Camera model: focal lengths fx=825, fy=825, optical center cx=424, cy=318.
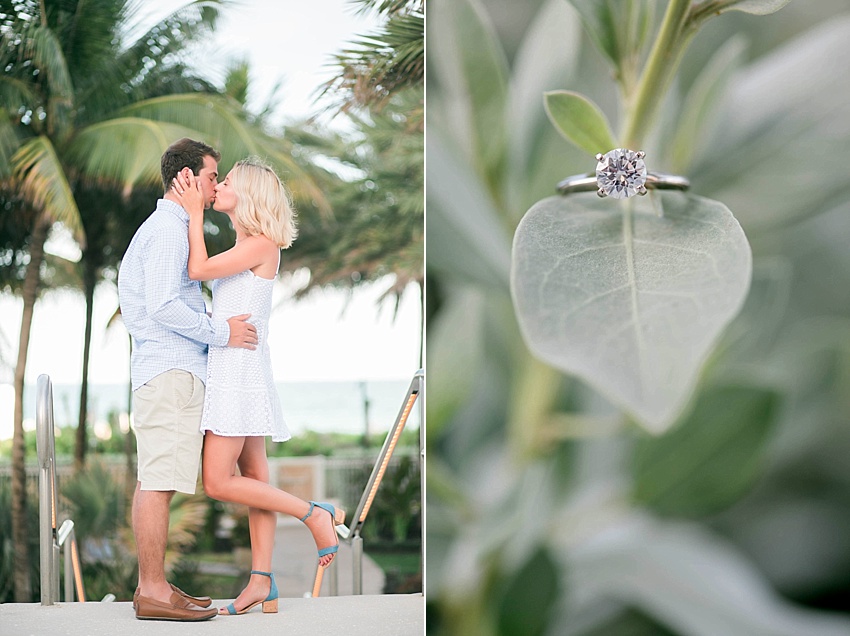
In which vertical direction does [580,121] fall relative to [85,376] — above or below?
above

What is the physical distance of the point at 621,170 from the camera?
1006mm

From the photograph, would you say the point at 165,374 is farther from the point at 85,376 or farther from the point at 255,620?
the point at 85,376

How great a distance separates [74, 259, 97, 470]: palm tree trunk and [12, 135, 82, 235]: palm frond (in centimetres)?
48

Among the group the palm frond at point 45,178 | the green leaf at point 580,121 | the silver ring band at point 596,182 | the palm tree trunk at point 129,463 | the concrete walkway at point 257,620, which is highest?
the palm frond at point 45,178

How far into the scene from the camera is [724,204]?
0.99m

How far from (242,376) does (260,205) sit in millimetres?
417

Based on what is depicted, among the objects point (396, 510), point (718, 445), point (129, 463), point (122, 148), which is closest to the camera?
point (718, 445)

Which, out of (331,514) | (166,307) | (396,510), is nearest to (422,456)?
(331,514)

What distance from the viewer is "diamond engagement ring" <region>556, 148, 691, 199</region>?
3.27ft

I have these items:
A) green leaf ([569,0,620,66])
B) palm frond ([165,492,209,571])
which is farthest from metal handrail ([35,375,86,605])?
palm frond ([165,492,209,571])

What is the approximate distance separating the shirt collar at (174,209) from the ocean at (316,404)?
3051 millimetres

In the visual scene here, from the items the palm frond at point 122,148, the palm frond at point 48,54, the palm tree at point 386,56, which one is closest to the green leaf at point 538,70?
the palm tree at point 386,56

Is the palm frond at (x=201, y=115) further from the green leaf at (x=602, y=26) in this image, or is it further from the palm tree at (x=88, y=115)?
the green leaf at (x=602, y=26)

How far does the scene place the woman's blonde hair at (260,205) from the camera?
6.47 ft
